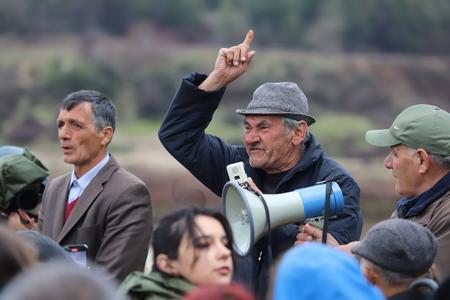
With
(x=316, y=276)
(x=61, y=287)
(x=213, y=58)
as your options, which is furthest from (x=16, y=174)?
(x=213, y=58)

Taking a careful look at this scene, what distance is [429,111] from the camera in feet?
19.4

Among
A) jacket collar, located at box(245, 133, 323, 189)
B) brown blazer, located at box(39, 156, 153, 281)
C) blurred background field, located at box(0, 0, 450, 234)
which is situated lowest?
blurred background field, located at box(0, 0, 450, 234)

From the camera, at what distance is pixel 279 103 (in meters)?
6.10

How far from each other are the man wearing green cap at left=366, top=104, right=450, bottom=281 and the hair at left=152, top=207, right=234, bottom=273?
1549mm

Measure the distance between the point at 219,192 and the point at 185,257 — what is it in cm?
206

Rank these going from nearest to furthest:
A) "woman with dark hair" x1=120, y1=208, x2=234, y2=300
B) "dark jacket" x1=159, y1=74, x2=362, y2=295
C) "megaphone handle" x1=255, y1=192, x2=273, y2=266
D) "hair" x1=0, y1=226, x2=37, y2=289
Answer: "hair" x1=0, y1=226, x2=37, y2=289
"woman with dark hair" x1=120, y1=208, x2=234, y2=300
"megaphone handle" x1=255, y1=192, x2=273, y2=266
"dark jacket" x1=159, y1=74, x2=362, y2=295

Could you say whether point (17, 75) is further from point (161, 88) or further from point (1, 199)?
point (1, 199)

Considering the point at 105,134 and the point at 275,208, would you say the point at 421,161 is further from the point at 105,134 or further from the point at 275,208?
the point at 105,134

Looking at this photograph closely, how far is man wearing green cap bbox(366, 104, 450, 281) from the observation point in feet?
18.9

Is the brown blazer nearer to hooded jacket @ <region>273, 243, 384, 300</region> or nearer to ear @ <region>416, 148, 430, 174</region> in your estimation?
ear @ <region>416, 148, 430, 174</region>

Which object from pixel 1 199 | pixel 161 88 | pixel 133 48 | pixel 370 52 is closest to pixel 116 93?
pixel 161 88

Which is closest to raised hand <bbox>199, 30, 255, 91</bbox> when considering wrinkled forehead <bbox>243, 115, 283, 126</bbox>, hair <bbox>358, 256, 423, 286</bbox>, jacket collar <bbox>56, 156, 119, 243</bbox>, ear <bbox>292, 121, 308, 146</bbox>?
wrinkled forehead <bbox>243, 115, 283, 126</bbox>

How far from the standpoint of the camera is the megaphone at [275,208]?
5500 millimetres

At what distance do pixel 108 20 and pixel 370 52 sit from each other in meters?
15.2
